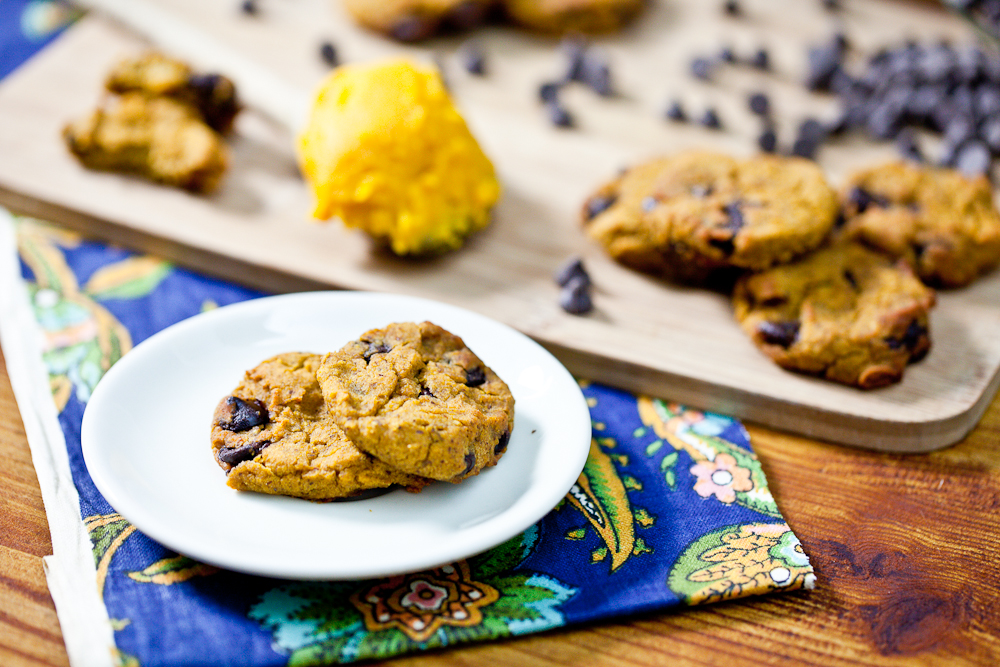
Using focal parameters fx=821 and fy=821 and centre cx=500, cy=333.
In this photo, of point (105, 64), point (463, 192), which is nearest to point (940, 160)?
point (463, 192)

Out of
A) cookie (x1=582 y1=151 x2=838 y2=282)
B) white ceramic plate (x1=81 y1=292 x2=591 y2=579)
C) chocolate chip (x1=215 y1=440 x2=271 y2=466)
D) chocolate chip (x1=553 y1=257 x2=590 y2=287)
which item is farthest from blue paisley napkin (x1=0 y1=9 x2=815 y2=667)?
cookie (x1=582 y1=151 x2=838 y2=282)

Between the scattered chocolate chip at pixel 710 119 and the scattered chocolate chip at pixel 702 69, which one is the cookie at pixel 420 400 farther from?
the scattered chocolate chip at pixel 702 69

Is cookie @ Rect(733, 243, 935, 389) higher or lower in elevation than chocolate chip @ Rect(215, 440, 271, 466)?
higher

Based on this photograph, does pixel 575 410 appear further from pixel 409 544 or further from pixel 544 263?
pixel 544 263

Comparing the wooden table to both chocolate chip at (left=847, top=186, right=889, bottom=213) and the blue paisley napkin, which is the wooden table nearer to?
the blue paisley napkin

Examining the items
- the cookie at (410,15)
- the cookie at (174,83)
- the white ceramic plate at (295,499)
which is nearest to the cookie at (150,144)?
the cookie at (174,83)

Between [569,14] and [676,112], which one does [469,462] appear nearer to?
[676,112]

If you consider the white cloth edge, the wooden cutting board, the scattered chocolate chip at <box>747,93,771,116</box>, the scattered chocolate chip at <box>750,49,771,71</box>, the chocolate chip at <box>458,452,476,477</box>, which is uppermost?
the scattered chocolate chip at <box>750,49,771,71</box>
